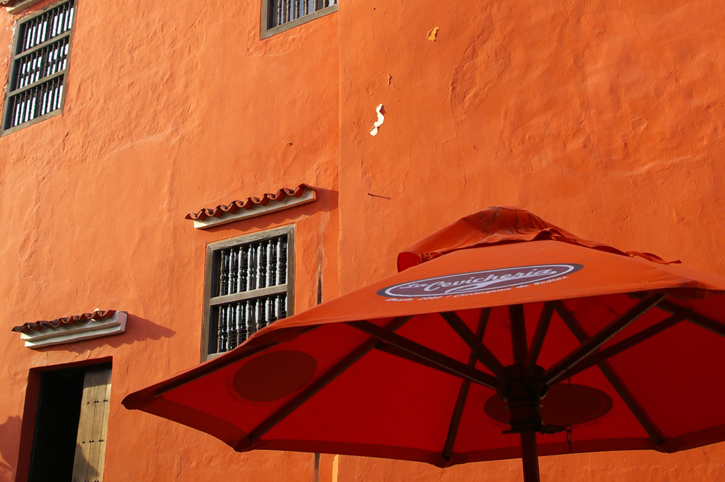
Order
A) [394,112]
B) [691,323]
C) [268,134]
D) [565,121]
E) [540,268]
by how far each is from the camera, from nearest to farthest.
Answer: [540,268] → [691,323] → [565,121] → [394,112] → [268,134]

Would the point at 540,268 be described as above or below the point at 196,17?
below

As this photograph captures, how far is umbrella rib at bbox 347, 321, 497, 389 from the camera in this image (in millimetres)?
2887

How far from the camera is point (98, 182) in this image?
26.6ft

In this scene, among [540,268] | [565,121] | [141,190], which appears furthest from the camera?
[141,190]

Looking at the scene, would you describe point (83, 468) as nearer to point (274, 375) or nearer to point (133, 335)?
point (133, 335)

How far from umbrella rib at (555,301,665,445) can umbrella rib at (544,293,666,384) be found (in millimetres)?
503

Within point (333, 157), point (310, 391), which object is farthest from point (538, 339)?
point (333, 157)

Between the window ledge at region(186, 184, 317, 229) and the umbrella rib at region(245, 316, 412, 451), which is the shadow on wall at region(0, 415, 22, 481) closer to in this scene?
the window ledge at region(186, 184, 317, 229)

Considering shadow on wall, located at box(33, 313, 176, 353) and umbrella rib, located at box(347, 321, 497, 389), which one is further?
shadow on wall, located at box(33, 313, 176, 353)

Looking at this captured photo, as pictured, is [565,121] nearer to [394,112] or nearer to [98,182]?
[394,112]

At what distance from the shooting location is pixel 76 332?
24.5ft

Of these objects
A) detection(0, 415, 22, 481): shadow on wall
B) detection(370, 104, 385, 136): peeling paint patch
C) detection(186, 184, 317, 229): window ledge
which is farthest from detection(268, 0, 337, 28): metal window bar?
detection(0, 415, 22, 481): shadow on wall

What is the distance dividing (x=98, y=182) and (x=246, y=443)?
5343 mm

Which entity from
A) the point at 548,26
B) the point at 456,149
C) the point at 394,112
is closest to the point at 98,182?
the point at 394,112
